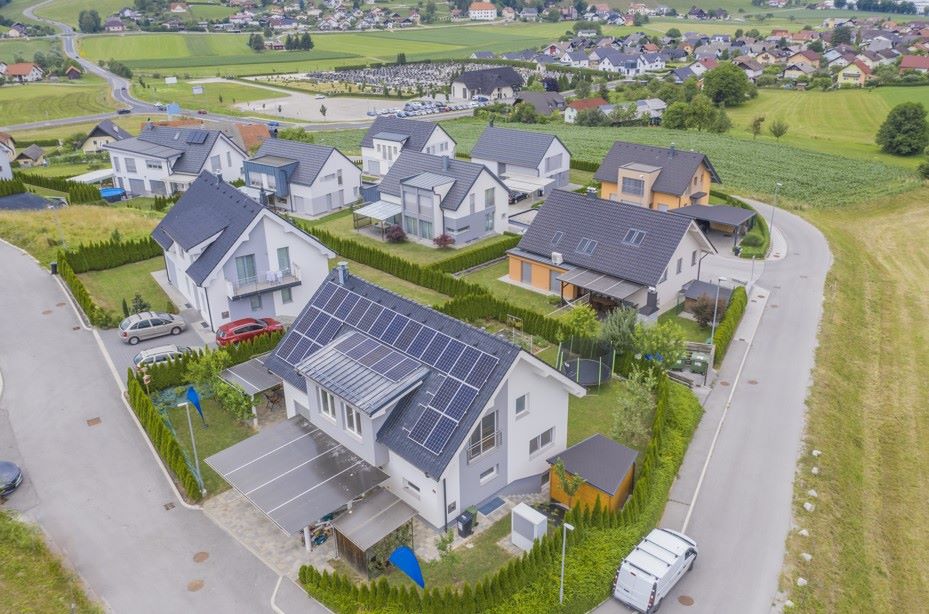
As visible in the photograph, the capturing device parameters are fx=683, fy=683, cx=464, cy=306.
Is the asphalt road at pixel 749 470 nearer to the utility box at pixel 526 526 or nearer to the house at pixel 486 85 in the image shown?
the utility box at pixel 526 526

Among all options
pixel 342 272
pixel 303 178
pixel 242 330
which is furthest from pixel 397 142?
pixel 342 272

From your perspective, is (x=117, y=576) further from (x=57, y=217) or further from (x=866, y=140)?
(x=866, y=140)

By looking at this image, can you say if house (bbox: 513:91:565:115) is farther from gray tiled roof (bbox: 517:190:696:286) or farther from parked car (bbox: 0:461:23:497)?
parked car (bbox: 0:461:23:497)

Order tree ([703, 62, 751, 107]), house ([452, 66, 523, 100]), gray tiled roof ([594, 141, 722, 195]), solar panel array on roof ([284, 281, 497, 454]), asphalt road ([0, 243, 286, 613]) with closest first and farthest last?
1. asphalt road ([0, 243, 286, 613])
2. solar panel array on roof ([284, 281, 497, 454])
3. gray tiled roof ([594, 141, 722, 195])
4. tree ([703, 62, 751, 107])
5. house ([452, 66, 523, 100])

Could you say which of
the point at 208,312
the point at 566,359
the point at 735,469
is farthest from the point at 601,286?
the point at 208,312

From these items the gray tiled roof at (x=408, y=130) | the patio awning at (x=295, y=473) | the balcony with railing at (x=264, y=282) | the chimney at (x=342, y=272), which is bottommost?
the patio awning at (x=295, y=473)

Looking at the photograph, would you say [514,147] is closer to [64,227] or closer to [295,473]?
[64,227]

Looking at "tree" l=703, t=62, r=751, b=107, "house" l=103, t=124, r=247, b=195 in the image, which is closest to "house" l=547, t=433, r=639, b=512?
"house" l=103, t=124, r=247, b=195

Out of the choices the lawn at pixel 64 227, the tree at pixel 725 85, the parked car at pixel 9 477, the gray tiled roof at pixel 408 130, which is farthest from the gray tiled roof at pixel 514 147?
the tree at pixel 725 85
